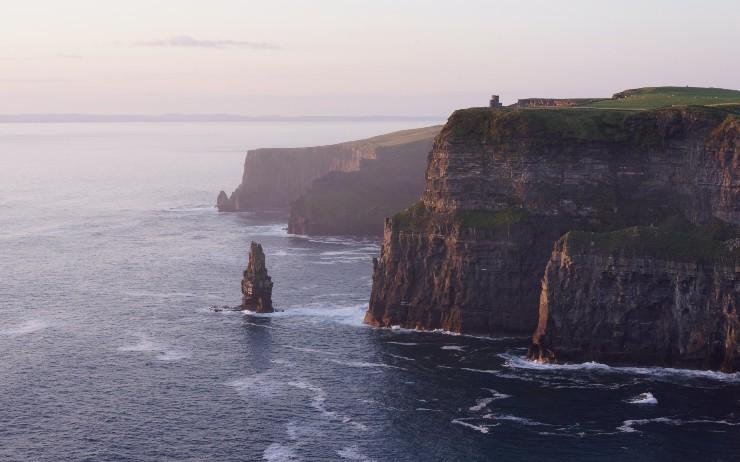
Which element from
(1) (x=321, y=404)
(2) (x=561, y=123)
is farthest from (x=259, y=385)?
(2) (x=561, y=123)

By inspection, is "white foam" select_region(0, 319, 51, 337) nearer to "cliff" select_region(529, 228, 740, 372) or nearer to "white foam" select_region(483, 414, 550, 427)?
"cliff" select_region(529, 228, 740, 372)

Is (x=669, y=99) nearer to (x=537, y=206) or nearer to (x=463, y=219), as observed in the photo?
(x=537, y=206)

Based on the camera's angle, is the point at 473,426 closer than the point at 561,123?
Yes

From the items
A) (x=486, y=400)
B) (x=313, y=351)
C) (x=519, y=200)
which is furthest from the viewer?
(x=519, y=200)

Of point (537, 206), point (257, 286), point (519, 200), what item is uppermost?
point (519, 200)

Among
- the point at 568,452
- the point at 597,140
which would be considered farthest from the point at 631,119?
the point at 568,452

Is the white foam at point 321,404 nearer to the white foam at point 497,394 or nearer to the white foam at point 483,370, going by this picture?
the white foam at point 497,394

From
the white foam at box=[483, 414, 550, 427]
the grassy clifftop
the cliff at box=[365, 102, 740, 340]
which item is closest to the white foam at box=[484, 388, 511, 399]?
the white foam at box=[483, 414, 550, 427]
